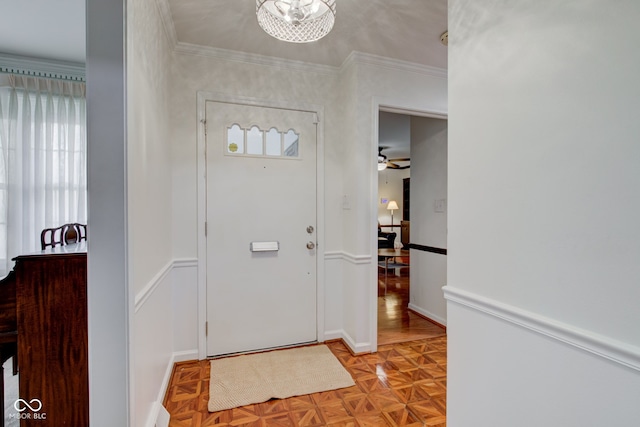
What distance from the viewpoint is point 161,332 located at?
188cm

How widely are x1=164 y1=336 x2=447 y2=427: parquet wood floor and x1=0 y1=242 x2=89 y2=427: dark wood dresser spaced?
607mm

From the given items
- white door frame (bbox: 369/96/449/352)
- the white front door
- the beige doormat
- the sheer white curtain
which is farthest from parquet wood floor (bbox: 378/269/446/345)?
the sheer white curtain

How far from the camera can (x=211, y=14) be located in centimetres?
190

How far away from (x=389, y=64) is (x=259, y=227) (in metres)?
1.79

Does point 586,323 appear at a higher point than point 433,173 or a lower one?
lower

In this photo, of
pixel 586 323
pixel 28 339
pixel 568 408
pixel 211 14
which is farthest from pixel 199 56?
pixel 568 408

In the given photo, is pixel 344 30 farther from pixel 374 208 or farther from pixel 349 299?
pixel 349 299

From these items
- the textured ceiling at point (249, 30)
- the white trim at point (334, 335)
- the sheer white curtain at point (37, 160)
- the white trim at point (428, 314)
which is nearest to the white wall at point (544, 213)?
the textured ceiling at point (249, 30)

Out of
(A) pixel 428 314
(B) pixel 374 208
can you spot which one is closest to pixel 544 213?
(B) pixel 374 208

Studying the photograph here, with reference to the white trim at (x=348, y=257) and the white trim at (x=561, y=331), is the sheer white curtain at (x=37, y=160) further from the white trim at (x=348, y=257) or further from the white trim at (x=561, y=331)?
the white trim at (x=561, y=331)

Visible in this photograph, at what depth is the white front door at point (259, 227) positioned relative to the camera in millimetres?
2373

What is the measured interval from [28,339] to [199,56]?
210 centimetres

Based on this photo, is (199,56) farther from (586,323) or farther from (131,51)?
(586,323)

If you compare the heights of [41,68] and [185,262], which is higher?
[41,68]
